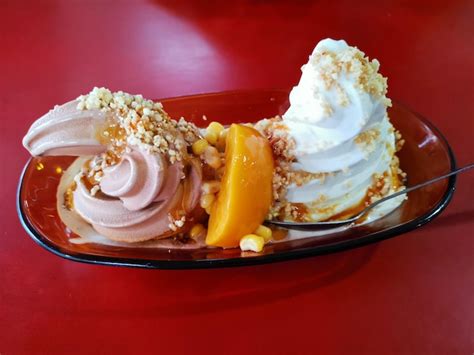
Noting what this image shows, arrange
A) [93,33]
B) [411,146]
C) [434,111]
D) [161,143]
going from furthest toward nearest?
[93,33], [434,111], [411,146], [161,143]

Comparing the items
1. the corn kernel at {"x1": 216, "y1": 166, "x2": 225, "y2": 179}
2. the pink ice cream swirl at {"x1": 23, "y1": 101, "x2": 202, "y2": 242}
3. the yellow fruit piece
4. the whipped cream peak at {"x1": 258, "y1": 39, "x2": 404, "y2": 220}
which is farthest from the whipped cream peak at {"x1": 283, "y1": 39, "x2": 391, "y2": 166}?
the pink ice cream swirl at {"x1": 23, "y1": 101, "x2": 202, "y2": 242}

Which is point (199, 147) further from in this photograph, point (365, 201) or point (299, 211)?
point (365, 201)

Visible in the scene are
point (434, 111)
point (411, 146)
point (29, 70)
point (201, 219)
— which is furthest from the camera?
point (29, 70)

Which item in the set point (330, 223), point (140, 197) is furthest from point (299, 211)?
point (140, 197)

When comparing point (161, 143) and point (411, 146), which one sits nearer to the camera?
point (161, 143)

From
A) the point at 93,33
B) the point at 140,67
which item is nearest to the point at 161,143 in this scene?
the point at 140,67

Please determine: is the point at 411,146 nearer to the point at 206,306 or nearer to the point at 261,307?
the point at 261,307

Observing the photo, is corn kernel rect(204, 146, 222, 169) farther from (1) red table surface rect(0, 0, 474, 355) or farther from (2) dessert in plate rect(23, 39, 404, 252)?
(1) red table surface rect(0, 0, 474, 355)

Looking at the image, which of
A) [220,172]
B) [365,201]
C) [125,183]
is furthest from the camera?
[365,201]
